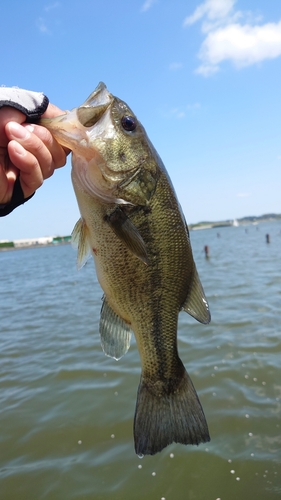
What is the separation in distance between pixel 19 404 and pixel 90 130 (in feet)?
21.0

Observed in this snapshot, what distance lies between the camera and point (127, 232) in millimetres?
2137

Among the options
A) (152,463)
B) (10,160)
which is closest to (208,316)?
(10,160)

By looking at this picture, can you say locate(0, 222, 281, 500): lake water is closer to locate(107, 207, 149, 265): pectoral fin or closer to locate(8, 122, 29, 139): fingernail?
locate(107, 207, 149, 265): pectoral fin

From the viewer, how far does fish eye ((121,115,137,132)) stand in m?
2.29

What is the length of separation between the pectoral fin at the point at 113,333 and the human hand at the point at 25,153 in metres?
0.94

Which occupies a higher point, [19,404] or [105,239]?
[105,239]

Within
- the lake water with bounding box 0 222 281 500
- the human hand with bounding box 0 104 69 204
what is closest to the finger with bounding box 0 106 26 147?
the human hand with bounding box 0 104 69 204

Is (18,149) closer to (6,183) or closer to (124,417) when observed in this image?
(6,183)

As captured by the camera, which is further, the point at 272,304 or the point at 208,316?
the point at 272,304

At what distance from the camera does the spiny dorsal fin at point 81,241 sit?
2.36 metres

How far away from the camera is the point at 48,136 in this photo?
2098mm

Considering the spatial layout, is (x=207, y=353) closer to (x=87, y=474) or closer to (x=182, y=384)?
(x=87, y=474)

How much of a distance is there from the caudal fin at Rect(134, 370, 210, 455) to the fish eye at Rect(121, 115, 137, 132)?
1688mm

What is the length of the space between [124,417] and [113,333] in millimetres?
4338
